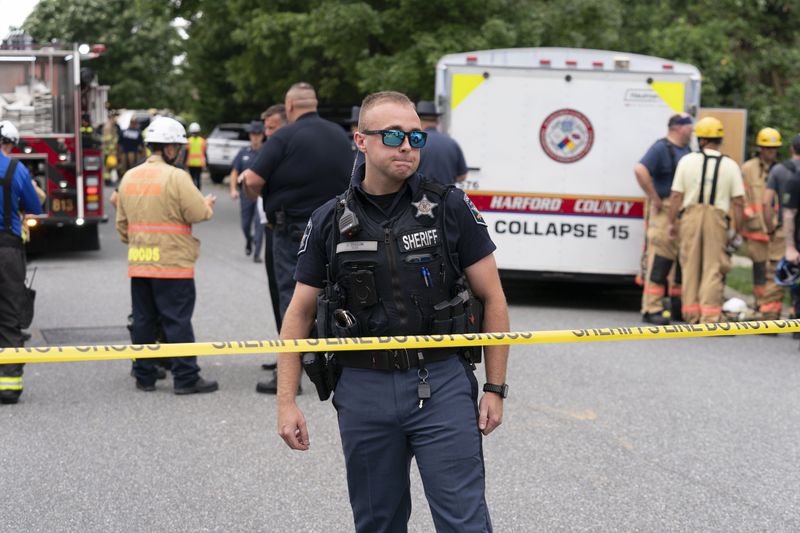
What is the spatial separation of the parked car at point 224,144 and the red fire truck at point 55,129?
1773 centimetres

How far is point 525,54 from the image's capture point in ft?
41.0

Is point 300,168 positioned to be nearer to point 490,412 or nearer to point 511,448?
point 511,448

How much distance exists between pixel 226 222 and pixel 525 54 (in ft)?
40.7

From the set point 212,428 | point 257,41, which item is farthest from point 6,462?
point 257,41

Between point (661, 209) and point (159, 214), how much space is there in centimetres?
551

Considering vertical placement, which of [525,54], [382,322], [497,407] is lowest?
[497,407]

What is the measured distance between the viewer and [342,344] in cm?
→ 384

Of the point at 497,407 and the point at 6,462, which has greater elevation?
the point at 497,407

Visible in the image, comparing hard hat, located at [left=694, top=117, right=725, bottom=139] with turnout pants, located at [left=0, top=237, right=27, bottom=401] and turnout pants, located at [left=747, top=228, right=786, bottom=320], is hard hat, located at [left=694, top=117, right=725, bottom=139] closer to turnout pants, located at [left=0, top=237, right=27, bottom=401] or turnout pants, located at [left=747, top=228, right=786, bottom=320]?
turnout pants, located at [left=747, top=228, right=786, bottom=320]

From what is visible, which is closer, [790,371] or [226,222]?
[790,371]

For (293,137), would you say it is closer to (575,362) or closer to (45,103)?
(575,362)

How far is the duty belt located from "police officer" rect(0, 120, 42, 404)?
4.51m

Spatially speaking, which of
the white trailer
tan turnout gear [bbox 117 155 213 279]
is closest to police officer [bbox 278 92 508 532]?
tan turnout gear [bbox 117 155 213 279]

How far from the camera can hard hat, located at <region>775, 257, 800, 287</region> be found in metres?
10.6
